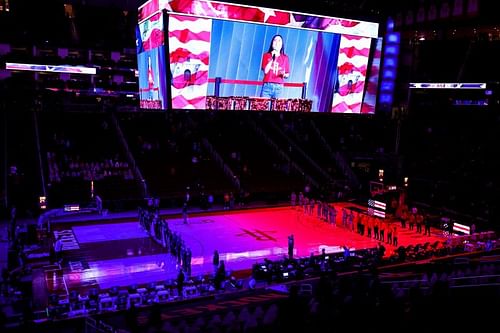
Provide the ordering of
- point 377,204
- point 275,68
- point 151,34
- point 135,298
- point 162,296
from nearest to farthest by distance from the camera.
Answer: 1. point 135,298
2. point 162,296
3. point 151,34
4. point 275,68
5. point 377,204

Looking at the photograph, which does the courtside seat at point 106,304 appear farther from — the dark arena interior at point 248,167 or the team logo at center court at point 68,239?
the team logo at center court at point 68,239

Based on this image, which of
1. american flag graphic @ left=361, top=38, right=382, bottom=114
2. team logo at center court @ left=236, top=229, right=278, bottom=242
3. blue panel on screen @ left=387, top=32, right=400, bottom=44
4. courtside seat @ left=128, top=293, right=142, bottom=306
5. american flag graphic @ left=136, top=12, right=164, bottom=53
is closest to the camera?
courtside seat @ left=128, top=293, right=142, bottom=306

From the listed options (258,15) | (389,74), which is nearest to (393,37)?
(389,74)

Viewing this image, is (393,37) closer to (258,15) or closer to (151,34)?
(258,15)

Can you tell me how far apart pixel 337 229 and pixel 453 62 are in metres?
25.9

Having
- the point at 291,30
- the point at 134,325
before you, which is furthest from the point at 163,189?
the point at 134,325

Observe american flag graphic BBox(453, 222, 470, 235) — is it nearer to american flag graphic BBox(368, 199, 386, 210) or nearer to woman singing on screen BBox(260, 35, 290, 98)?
american flag graphic BBox(368, 199, 386, 210)

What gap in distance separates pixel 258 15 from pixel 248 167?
1475 cm

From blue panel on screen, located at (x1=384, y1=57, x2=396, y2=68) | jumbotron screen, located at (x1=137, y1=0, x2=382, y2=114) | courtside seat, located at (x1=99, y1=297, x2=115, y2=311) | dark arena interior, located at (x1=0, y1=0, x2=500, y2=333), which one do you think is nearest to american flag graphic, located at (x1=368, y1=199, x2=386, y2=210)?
dark arena interior, located at (x1=0, y1=0, x2=500, y2=333)

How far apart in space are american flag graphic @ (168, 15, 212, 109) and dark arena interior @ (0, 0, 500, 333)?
64mm

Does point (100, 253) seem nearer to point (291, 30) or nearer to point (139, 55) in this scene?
point (139, 55)

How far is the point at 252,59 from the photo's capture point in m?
21.9

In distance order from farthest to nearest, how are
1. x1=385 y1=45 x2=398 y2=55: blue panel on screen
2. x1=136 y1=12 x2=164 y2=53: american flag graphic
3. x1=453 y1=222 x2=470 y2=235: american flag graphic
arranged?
Answer: x1=385 y1=45 x2=398 y2=55: blue panel on screen
x1=453 y1=222 x2=470 y2=235: american flag graphic
x1=136 y1=12 x2=164 y2=53: american flag graphic

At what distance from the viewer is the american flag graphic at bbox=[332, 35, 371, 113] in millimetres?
24578
